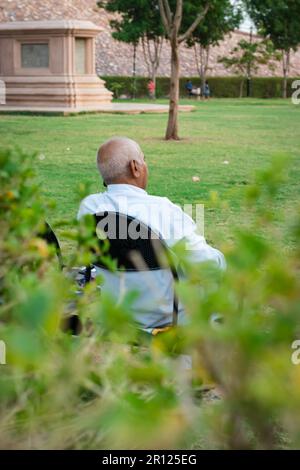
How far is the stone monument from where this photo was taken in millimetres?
28875

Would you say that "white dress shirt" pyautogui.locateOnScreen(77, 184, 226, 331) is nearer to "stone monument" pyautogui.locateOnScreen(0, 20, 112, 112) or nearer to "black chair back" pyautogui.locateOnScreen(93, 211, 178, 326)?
"black chair back" pyautogui.locateOnScreen(93, 211, 178, 326)

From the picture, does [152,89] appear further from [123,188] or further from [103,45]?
[123,188]

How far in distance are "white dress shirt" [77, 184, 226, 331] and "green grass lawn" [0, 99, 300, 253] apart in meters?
0.65

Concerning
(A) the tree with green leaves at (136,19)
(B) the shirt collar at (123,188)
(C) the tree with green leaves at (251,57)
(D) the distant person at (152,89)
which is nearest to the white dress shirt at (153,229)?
(B) the shirt collar at (123,188)

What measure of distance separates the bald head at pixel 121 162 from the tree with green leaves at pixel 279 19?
1760 inches

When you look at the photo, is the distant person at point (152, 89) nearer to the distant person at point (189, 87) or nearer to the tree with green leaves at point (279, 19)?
the distant person at point (189, 87)

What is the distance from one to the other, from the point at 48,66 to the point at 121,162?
2667cm

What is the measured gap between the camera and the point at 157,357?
1630mm

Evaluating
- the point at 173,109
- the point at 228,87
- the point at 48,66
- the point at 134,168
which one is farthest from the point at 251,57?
the point at 134,168

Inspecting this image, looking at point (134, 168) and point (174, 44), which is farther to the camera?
point (174, 44)

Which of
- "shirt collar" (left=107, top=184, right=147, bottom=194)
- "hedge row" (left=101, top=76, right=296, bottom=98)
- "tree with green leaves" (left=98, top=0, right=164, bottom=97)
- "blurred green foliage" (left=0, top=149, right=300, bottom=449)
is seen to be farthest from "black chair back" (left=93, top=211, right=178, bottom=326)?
"hedge row" (left=101, top=76, right=296, bottom=98)

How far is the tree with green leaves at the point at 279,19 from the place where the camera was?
A: 48.0 meters

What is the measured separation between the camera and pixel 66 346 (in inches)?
73.8

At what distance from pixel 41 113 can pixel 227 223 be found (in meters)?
18.7
